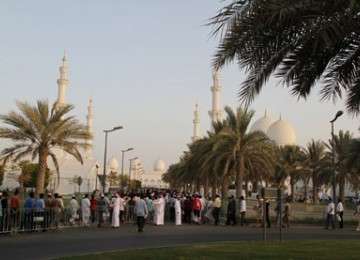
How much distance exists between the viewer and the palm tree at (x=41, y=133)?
90.0 feet

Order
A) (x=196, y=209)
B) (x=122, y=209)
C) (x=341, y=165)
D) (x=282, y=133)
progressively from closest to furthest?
(x=122, y=209), (x=196, y=209), (x=341, y=165), (x=282, y=133)

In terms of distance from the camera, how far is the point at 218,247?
14.1 metres

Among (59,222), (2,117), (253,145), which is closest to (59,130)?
(2,117)

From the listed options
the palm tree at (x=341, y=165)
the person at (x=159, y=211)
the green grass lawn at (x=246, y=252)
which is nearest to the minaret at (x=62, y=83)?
the palm tree at (x=341, y=165)

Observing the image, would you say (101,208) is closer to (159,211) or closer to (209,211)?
(159,211)

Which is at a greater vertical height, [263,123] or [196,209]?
[263,123]

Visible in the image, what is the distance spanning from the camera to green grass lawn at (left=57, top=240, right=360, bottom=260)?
11.9 meters

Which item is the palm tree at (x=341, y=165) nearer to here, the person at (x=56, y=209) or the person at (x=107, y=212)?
the person at (x=107, y=212)

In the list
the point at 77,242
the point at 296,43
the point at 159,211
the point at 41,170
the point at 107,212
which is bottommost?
the point at 77,242

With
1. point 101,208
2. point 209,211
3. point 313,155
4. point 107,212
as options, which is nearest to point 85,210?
point 101,208

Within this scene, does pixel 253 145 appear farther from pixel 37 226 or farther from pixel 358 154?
pixel 37 226

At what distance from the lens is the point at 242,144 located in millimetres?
34219

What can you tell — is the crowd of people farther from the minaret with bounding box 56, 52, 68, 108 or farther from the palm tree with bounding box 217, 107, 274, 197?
the minaret with bounding box 56, 52, 68, 108

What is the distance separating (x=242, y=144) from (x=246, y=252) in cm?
2157
